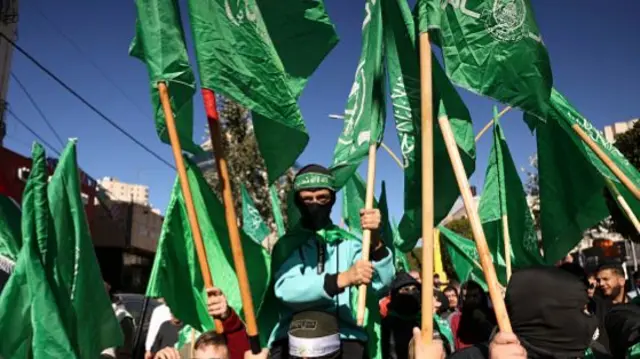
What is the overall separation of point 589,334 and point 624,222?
412 centimetres

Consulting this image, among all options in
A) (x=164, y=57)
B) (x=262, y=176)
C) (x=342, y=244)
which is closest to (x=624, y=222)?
(x=342, y=244)

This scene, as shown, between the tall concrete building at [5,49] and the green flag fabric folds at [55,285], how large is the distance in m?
→ 14.7

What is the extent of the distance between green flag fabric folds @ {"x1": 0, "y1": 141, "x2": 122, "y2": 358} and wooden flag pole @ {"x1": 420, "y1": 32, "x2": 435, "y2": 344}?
174 cm

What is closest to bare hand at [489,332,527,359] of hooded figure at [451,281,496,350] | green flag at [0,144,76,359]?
green flag at [0,144,76,359]

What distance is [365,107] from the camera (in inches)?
148

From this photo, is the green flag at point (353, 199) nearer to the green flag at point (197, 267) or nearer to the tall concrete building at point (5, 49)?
the green flag at point (197, 267)

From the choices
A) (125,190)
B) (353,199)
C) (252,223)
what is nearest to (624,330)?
(353,199)

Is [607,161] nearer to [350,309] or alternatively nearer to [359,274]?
[350,309]

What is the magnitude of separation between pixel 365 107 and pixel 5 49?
16308mm

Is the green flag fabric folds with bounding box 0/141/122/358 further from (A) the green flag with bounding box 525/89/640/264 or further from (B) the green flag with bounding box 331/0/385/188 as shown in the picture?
(A) the green flag with bounding box 525/89/640/264

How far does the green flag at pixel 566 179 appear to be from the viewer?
4305 mm

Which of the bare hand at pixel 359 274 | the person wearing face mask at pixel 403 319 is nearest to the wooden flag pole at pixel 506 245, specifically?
the person wearing face mask at pixel 403 319

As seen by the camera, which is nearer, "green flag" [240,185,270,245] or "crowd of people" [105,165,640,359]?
"crowd of people" [105,165,640,359]

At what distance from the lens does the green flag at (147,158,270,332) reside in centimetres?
386
